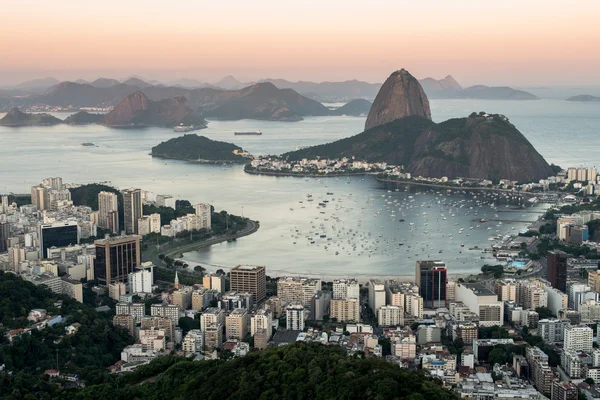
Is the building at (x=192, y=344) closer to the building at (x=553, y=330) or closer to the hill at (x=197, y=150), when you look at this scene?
the building at (x=553, y=330)

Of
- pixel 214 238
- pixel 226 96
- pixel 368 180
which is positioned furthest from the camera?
pixel 226 96

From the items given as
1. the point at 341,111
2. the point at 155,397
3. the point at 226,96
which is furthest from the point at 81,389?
the point at 226,96

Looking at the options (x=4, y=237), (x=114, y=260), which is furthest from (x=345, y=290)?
(x=4, y=237)

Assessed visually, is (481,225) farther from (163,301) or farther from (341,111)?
(341,111)

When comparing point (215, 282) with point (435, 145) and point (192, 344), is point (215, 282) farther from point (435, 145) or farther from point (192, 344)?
point (435, 145)

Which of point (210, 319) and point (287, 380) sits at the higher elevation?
point (287, 380)

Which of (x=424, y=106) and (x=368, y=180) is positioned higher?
(x=424, y=106)
